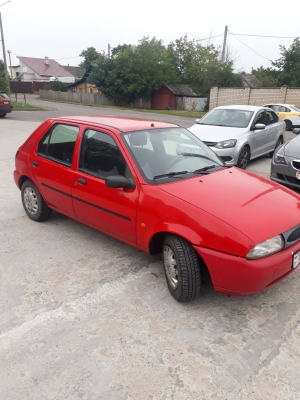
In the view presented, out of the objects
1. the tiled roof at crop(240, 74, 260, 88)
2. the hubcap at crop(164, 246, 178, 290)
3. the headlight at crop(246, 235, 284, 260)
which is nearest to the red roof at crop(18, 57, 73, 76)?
the tiled roof at crop(240, 74, 260, 88)

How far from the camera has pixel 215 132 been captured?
8.20 m

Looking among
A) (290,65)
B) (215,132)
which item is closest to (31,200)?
(215,132)

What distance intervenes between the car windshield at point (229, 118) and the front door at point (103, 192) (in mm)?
5548

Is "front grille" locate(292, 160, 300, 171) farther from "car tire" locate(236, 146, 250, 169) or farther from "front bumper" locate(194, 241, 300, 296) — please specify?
"front bumper" locate(194, 241, 300, 296)

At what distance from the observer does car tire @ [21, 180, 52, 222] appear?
4762mm

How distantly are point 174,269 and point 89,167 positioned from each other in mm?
1553

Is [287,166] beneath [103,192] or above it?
→ beneath

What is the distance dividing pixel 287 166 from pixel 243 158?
2.06 m

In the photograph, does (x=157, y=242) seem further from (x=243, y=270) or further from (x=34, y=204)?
(x=34, y=204)

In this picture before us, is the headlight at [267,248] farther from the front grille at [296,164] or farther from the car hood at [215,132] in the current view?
the car hood at [215,132]

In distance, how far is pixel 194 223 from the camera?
9.30ft

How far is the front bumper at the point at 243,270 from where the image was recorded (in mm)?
2637

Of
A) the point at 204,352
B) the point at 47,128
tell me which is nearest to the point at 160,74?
the point at 47,128

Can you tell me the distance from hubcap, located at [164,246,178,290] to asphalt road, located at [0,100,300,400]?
0.20m
